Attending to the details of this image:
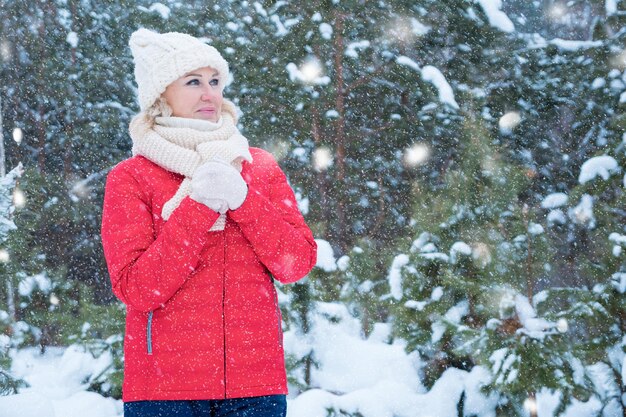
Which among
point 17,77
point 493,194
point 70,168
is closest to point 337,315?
point 493,194

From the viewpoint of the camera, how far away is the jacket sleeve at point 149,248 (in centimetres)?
178

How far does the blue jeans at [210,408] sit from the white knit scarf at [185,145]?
506mm

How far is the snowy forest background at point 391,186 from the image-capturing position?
4.47 m

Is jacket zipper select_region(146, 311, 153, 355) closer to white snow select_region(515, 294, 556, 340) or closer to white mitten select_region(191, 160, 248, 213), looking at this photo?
white mitten select_region(191, 160, 248, 213)

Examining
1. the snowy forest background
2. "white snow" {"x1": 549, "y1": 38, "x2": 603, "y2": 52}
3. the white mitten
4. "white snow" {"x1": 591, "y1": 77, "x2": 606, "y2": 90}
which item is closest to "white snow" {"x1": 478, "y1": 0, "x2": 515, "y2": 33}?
the snowy forest background

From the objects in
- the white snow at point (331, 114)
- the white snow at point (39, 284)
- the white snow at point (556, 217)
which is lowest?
the white snow at point (39, 284)

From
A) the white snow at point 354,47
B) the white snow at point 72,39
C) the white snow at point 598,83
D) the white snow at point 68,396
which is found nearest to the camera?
the white snow at point 68,396

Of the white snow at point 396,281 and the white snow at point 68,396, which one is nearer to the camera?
the white snow at point 68,396

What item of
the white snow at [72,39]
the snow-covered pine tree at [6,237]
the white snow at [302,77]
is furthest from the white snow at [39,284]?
the white snow at [72,39]

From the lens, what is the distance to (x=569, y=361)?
413cm

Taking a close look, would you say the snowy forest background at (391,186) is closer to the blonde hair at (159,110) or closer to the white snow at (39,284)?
the white snow at (39,284)

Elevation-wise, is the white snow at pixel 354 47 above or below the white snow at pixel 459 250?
below

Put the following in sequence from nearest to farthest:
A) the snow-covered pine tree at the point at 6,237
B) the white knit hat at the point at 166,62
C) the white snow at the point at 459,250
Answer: the white knit hat at the point at 166,62 < the snow-covered pine tree at the point at 6,237 < the white snow at the point at 459,250

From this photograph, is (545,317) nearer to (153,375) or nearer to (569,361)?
(569,361)
